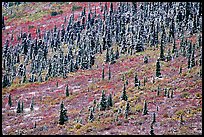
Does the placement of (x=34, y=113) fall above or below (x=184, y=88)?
below

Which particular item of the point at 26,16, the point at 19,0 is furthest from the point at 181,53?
the point at 19,0

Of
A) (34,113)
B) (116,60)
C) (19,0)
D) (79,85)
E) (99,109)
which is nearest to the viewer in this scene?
(99,109)

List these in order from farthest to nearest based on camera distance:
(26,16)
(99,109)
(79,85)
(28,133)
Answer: (26,16) → (79,85) → (99,109) → (28,133)

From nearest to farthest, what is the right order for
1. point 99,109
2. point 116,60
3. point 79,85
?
point 99,109, point 79,85, point 116,60

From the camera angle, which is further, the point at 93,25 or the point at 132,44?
the point at 93,25

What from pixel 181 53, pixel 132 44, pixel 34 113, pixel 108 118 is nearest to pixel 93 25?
pixel 132 44

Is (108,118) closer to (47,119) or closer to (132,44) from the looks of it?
(47,119)

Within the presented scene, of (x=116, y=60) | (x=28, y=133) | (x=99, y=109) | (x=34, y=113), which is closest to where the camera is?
(x=28, y=133)

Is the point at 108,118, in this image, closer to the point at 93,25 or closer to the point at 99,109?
the point at 99,109

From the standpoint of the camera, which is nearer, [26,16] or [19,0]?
[26,16]
